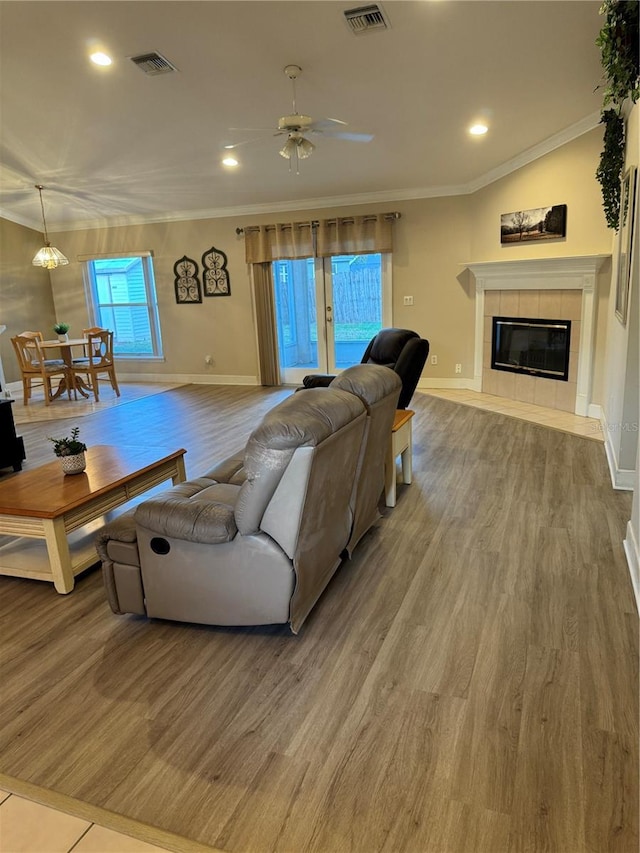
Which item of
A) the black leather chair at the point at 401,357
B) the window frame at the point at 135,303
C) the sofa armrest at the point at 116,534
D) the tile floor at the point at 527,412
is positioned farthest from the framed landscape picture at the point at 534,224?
the window frame at the point at 135,303

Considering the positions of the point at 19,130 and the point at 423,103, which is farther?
the point at 19,130

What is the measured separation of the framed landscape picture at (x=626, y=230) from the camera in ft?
10.9

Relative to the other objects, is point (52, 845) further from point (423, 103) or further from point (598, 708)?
point (423, 103)

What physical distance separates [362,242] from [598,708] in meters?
6.55

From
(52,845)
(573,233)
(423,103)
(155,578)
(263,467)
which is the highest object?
(423,103)

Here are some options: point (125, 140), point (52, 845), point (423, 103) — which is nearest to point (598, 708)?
point (52, 845)

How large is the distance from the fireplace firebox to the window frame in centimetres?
537

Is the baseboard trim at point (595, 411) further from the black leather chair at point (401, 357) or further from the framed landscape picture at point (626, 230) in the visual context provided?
the black leather chair at point (401, 357)

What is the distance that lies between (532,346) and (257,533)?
5.08 meters

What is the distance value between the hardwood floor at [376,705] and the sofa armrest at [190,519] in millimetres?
463

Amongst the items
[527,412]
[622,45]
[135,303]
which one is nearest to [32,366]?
[135,303]

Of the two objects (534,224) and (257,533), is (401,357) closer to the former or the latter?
(257,533)

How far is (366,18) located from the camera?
3.44 metres

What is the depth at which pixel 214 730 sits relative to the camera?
1.76m
